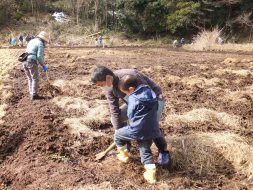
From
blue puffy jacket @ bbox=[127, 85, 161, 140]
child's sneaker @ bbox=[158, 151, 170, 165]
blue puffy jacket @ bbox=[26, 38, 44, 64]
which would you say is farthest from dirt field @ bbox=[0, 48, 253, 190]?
blue puffy jacket @ bbox=[26, 38, 44, 64]

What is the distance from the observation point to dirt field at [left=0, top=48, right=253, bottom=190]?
438cm

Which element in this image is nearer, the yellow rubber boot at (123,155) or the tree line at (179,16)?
the yellow rubber boot at (123,155)

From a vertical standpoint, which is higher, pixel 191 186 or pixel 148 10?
pixel 148 10

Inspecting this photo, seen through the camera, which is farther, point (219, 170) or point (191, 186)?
point (219, 170)

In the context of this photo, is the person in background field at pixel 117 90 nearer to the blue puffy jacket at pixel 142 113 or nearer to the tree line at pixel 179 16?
the blue puffy jacket at pixel 142 113

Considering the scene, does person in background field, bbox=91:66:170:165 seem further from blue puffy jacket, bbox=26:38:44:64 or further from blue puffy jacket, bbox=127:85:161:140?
blue puffy jacket, bbox=26:38:44:64

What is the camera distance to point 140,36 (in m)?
30.8

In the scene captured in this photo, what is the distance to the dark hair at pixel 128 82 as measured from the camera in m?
4.07

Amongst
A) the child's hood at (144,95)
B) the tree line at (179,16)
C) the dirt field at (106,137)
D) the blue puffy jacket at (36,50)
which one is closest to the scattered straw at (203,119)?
the dirt field at (106,137)

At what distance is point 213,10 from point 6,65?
21.3m

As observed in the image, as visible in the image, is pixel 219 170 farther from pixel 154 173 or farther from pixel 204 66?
pixel 204 66

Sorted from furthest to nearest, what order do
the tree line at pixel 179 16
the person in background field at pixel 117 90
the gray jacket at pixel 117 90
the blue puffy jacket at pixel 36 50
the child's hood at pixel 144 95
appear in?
the tree line at pixel 179 16, the blue puffy jacket at pixel 36 50, the gray jacket at pixel 117 90, the person in background field at pixel 117 90, the child's hood at pixel 144 95

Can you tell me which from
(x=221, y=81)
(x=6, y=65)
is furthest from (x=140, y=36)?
(x=221, y=81)

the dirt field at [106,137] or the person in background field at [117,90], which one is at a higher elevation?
the person in background field at [117,90]
